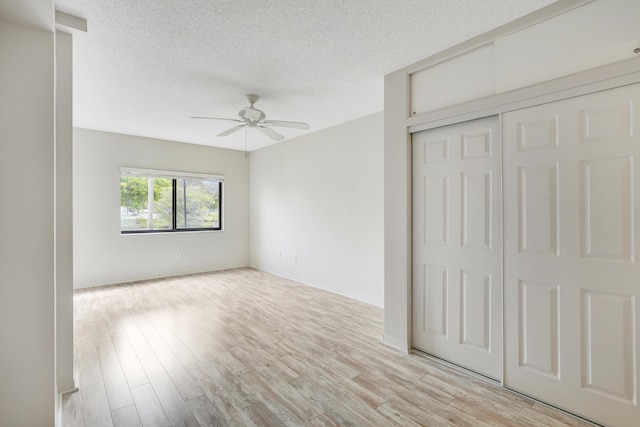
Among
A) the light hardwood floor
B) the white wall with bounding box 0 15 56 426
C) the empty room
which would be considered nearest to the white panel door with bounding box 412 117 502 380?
the empty room

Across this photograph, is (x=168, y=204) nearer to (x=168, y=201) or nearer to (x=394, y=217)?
(x=168, y=201)

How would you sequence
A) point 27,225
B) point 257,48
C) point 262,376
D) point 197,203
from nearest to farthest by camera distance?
point 27,225 < point 262,376 < point 257,48 < point 197,203

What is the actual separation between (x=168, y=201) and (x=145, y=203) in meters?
0.39

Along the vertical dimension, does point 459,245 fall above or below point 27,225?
below

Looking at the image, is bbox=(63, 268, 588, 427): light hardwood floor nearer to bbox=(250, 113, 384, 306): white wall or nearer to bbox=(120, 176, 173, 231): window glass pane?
bbox=(250, 113, 384, 306): white wall

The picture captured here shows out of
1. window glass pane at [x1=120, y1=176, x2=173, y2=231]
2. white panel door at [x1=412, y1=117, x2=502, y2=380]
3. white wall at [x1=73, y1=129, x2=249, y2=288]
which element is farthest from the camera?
window glass pane at [x1=120, y1=176, x2=173, y2=231]

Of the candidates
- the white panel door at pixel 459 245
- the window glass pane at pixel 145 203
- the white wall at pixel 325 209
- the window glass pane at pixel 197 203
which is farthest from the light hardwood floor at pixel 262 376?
the window glass pane at pixel 197 203

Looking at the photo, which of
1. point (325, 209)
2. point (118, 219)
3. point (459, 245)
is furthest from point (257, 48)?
point (118, 219)

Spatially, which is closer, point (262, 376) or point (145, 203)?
point (262, 376)

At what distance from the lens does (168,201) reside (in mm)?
5668

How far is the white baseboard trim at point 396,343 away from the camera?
8.75 ft

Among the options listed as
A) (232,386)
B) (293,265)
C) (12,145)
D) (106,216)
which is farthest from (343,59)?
(106,216)

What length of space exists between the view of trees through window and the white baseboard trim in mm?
4538

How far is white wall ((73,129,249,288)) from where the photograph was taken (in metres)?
4.73
